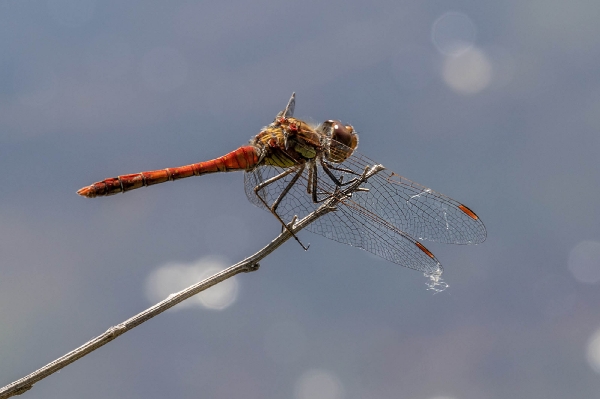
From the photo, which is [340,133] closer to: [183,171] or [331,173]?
[331,173]

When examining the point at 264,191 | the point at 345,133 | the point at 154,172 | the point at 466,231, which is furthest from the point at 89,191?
the point at 466,231

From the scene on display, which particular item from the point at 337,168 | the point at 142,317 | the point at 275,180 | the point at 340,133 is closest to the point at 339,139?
the point at 340,133

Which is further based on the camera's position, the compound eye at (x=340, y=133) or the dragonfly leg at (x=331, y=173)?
the compound eye at (x=340, y=133)

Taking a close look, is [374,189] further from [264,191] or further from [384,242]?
[264,191]

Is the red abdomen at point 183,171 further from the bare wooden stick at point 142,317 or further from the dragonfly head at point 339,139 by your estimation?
the bare wooden stick at point 142,317

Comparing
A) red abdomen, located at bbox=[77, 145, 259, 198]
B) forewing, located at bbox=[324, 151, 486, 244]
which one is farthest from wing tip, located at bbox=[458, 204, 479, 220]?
red abdomen, located at bbox=[77, 145, 259, 198]

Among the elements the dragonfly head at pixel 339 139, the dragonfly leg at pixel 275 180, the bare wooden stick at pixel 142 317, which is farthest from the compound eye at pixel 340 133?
the bare wooden stick at pixel 142 317

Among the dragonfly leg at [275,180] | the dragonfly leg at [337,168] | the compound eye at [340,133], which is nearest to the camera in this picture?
the dragonfly leg at [275,180]
